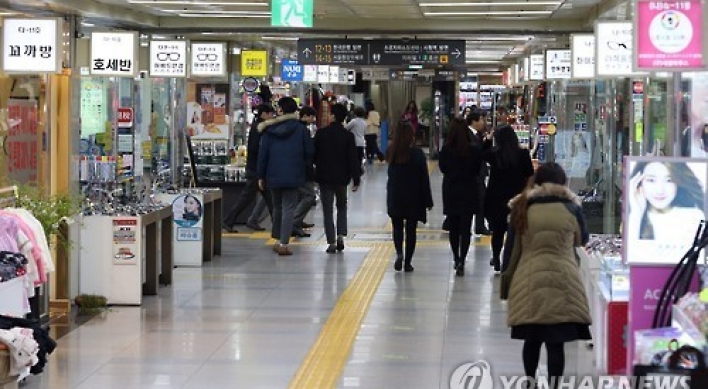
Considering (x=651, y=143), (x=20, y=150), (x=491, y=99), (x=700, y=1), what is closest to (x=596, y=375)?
(x=700, y=1)

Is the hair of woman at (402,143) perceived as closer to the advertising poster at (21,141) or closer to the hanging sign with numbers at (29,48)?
the advertising poster at (21,141)

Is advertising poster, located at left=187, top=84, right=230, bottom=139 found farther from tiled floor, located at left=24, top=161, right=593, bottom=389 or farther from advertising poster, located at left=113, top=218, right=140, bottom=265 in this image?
advertising poster, located at left=113, top=218, right=140, bottom=265

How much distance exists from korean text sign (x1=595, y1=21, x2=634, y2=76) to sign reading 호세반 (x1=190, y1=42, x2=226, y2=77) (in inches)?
261

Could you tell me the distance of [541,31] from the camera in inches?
733

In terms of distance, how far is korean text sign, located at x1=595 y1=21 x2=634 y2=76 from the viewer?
1373 centimetres

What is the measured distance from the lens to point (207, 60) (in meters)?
19.0

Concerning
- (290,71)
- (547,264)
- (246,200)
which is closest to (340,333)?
(547,264)

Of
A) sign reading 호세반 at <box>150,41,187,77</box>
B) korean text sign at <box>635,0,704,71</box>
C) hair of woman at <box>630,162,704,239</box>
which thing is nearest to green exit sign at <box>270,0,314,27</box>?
sign reading 호세반 at <box>150,41,187,77</box>

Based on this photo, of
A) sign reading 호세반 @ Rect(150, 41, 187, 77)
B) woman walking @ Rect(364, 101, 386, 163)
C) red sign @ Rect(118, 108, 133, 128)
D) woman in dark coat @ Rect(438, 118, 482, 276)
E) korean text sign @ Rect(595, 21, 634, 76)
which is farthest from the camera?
woman walking @ Rect(364, 101, 386, 163)

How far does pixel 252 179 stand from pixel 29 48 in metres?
6.21

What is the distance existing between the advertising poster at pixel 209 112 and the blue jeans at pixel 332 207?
182 inches

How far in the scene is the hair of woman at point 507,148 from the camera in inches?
494

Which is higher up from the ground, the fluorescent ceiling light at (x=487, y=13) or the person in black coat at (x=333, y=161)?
the fluorescent ceiling light at (x=487, y=13)

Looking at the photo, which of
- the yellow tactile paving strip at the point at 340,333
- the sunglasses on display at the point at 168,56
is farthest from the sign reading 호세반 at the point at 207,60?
the yellow tactile paving strip at the point at 340,333
